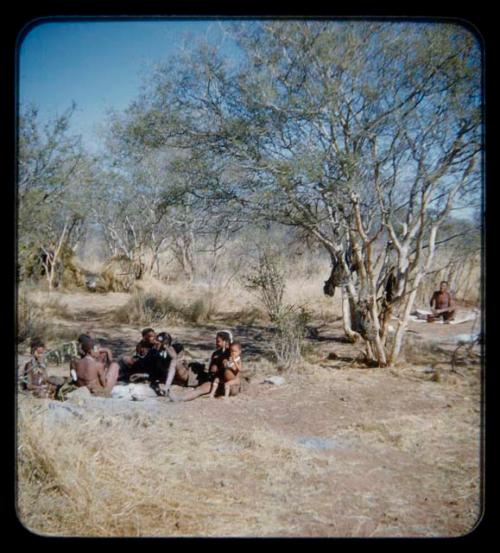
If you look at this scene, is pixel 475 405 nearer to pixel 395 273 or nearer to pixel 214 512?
pixel 214 512

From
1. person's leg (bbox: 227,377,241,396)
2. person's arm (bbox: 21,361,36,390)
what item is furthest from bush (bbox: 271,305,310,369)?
person's arm (bbox: 21,361,36,390)

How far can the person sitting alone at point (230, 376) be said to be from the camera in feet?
15.3

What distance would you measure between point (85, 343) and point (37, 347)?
626 millimetres

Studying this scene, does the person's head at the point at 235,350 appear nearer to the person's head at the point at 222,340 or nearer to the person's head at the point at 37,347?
the person's head at the point at 222,340

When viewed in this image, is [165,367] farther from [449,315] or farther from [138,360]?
[449,315]

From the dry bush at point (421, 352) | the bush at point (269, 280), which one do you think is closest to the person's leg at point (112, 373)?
the dry bush at point (421, 352)

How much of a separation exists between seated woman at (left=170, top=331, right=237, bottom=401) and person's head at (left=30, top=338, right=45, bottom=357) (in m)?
1.07

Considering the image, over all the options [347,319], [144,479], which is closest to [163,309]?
[347,319]

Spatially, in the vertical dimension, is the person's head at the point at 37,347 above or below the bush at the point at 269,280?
below

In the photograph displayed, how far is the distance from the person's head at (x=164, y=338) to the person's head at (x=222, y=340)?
0.43 metres

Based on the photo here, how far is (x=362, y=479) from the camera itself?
121 inches

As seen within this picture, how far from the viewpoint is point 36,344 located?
3600 mm

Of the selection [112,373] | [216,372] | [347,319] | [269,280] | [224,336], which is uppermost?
[269,280]

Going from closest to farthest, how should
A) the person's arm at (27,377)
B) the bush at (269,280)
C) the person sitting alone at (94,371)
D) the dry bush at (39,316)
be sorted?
the dry bush at (39,316), the person's arm at (27,377), the person sitting alone at (94,371), the bush at (269,280)
